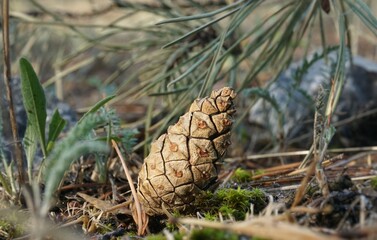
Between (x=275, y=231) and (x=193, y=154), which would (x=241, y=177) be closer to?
(x=193, y=154)

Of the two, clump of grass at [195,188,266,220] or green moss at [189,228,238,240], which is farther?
clump of grass at [195,188,266,220]

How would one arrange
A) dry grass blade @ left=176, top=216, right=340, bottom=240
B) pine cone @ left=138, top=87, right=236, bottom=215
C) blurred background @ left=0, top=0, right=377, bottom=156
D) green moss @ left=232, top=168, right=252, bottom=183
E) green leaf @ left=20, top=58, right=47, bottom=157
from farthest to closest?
blurred background @ left=0, top=0, right=377, bottom=156 < green moss @ left=232, top=168, right=252, bottom=183 < green leaf @ left=20, top=58, right=47, bottom=157 < pine cone @ left=138, top=87, right=236, bottom=215 < dry grass blade @ left=176, top=216, right=340, bottom=240

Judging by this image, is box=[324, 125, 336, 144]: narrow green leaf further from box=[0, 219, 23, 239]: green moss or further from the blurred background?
box=[0, 219, 23, 239]: green moss

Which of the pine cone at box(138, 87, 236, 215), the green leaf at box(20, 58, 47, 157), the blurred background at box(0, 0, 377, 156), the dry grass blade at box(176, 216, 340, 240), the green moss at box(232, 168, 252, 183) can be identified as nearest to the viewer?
the dry grass blade at box(176, 216, 340, 240)

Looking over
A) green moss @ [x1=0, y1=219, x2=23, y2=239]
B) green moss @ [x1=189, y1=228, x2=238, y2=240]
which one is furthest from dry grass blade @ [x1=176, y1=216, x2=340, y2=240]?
green moss @ [x1=0, y1=219, x2=23, y2=239]

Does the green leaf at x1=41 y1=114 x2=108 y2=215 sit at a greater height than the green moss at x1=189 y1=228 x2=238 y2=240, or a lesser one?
greater
